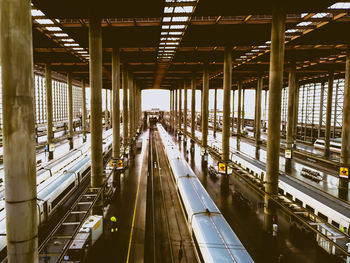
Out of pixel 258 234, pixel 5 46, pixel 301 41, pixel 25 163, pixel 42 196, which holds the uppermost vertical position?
pixel 301 41

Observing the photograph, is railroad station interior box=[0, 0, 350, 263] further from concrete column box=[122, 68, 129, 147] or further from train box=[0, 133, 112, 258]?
concrete column box=[122, 68, 129, 147]

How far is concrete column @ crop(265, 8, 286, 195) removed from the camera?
15.5m

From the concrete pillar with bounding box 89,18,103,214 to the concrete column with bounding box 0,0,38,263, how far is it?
35.5ft

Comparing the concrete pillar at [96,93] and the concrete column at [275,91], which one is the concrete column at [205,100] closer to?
the concrete column at [275,91]

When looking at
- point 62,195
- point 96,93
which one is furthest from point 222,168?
point 62,195

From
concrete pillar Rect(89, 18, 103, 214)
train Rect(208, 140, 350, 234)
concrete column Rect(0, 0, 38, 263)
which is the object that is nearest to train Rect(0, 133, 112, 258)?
concrete pillar Rect(89, 18, 103, 214)

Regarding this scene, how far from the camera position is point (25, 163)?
5.88m

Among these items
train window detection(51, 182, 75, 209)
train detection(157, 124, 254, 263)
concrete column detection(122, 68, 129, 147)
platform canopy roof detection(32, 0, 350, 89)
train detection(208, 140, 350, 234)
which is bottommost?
train window detection(51, 182, 75, 209)

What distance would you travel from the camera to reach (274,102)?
52.9ft

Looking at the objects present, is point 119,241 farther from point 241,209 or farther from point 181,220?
point 241,209

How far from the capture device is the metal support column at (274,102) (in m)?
15.5

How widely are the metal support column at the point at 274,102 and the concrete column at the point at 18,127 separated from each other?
14340 mm

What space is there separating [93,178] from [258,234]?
40.9 feet

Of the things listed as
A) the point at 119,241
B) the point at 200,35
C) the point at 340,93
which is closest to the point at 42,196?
the point at 119,241
